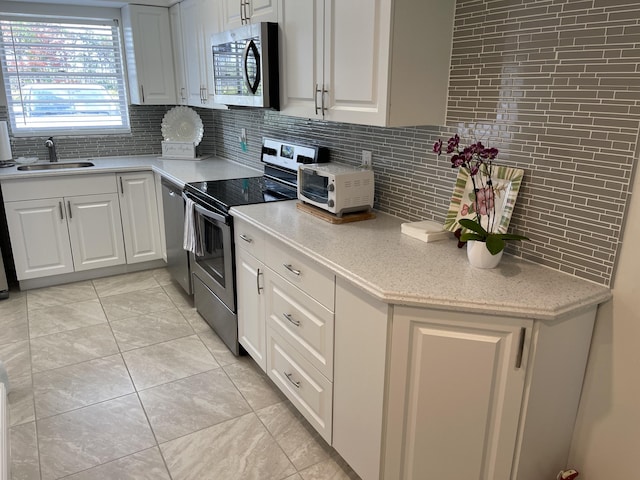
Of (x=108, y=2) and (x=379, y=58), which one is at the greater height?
(x=108, y=2)

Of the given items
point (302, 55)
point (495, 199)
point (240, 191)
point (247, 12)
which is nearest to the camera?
point (495, 199)

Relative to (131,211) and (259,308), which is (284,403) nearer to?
(259,308)

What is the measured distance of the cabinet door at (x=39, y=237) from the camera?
3.52 metres

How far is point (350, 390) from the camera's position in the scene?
1.79 m

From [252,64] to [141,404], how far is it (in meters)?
1.82

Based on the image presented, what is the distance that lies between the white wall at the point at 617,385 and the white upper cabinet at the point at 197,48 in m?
2.63

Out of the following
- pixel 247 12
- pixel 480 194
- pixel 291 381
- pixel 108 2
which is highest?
pixel 108 2

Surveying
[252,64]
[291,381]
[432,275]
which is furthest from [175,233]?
[432,275]

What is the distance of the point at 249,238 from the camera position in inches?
94.0

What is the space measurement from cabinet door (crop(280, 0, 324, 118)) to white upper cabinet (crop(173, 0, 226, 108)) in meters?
0.89

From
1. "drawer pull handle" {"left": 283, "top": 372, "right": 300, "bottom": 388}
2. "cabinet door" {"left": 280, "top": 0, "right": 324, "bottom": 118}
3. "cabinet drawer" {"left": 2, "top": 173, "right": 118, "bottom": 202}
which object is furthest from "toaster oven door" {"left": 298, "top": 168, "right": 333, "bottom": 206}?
"cabinet drawer" {"left": 2, "top": 173, "right": 118, "bottom": 202}

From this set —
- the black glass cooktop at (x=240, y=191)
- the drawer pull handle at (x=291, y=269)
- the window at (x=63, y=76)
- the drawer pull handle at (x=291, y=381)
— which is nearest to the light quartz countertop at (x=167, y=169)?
the black glass cooktop at (x=240, y=191)

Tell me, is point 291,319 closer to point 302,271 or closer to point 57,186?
point 302,271

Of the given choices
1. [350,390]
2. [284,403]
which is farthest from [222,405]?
[350,390]
